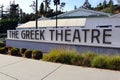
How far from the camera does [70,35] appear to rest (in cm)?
1302

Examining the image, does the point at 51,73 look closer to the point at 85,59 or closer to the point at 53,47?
the point at 85,59

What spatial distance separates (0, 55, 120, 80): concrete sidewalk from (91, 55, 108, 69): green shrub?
18.9 inches

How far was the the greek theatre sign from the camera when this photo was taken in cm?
1093

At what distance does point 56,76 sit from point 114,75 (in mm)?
1944

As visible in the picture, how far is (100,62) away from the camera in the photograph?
878 centimetres

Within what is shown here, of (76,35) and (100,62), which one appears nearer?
(100,62)

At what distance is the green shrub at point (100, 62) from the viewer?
8.71m

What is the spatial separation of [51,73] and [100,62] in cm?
204

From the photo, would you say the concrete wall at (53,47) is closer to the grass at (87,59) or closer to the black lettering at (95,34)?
the black lettering at (95,34)

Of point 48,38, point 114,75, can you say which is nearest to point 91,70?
point 114,75

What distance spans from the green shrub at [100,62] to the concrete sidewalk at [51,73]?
1.58 ft

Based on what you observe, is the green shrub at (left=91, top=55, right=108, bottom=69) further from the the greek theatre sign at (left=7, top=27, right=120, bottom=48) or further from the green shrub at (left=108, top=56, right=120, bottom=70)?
the the greek theatre sign at (left=7, top=27, right=120, bottom=48)

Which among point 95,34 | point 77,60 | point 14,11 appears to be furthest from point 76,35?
point 14,11

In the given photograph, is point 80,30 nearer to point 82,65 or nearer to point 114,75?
point 82,65
